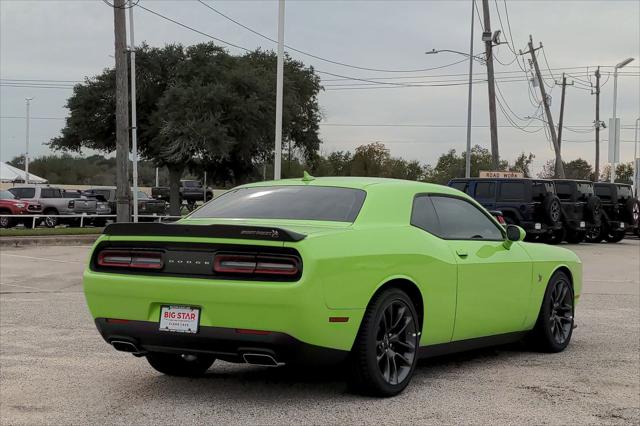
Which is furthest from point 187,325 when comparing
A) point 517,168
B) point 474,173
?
point 474,173

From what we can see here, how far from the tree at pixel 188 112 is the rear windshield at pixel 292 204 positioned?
3478cm

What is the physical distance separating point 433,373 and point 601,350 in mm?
2250

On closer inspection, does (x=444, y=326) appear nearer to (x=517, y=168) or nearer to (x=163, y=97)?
(x=163, y=97)

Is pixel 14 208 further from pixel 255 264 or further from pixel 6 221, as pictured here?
pixel 255 264

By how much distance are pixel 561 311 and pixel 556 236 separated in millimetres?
21297

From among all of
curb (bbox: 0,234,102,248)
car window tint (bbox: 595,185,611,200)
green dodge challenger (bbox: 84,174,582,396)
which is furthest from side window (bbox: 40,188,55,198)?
green dodge challenger (bbox: 84,174,582,396)

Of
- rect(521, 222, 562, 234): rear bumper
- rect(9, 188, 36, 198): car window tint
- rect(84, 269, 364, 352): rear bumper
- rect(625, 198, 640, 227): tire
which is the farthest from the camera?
rect(9, 188, 36, 198): car window tint

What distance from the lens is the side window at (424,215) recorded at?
6.74 m

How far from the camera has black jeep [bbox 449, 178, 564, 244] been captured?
26.8m

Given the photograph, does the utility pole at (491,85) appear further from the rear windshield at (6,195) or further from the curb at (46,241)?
the rear windshield at (6,195)

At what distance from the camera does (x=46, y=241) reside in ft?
84.4

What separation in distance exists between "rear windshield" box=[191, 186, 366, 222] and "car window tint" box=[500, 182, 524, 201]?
20.8 metres

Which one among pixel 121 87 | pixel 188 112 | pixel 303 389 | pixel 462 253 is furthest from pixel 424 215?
pixel 188 112

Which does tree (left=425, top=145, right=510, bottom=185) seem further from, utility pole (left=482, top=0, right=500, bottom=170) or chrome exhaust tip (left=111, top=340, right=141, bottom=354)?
chrome exhaust tip (left=111, top=340, right=141, bottom=354)
